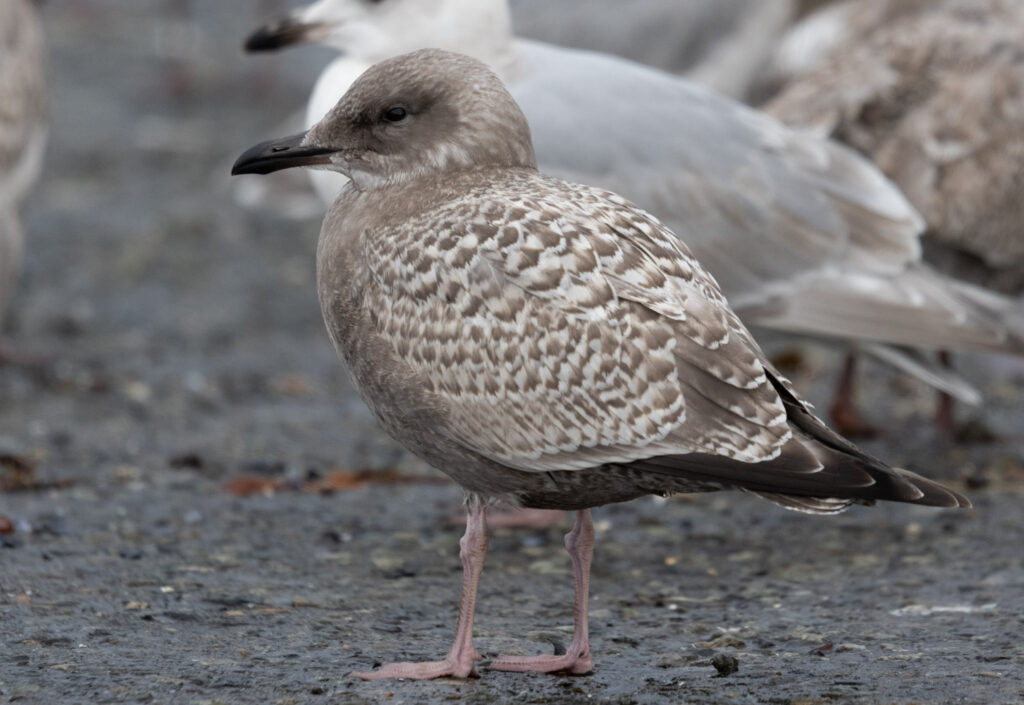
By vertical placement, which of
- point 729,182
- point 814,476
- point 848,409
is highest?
point 729,182

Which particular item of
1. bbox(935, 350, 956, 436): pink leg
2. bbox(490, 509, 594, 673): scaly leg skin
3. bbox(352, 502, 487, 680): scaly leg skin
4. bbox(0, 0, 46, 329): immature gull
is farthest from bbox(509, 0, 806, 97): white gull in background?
bbox(352, 502, 487, 680): scaly leg skin

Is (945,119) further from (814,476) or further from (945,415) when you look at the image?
(814,476)

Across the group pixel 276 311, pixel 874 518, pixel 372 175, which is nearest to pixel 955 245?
pixel 874 518

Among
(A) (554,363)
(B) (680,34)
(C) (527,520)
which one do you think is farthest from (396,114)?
(B) (680,34)

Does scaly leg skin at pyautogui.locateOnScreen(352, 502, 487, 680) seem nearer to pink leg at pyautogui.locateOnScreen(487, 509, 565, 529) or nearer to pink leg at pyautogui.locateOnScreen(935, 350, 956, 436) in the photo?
pink leg at pyautogui.locateOnScreen(487, 509, 565, 529)

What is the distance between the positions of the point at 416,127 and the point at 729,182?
217cm

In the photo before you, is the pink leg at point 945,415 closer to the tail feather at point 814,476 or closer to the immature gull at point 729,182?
the immature gull at point 729,182

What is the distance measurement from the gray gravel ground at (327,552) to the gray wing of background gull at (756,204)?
2.19 ft

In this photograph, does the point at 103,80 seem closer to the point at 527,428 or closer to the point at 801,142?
the point at 801,142

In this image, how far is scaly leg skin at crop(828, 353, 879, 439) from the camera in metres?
6.74

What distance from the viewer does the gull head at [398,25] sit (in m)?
5.95

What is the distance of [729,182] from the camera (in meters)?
5.93

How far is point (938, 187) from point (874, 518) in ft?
5.16

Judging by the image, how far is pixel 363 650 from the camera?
13.3 ft
